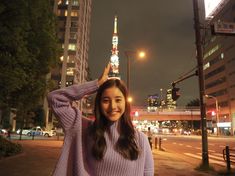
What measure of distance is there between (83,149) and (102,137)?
0.18 meters

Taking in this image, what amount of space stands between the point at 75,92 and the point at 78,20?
76.4 metres

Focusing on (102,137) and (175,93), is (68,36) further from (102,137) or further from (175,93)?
(102,137)

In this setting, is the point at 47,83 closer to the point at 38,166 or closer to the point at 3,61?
the point at 3,61

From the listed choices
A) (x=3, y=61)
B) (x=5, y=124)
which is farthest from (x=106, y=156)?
(x=5, y=124)

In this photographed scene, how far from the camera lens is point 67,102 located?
6.64ft

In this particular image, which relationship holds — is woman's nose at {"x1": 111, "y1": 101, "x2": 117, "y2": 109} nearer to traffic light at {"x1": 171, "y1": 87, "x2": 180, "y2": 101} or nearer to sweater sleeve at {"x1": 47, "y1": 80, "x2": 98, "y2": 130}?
sweater sleeve at {"x1": 47, "y1": 80, "x2": 98, "y2": 130}

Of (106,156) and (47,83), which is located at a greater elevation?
(47,83)

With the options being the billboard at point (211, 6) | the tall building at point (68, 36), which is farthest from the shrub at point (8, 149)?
the tall building at point (68, 36)

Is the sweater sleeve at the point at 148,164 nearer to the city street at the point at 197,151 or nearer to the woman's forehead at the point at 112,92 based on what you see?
the woman's forehead at the point at 112,92

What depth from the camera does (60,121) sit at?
1.98 meters

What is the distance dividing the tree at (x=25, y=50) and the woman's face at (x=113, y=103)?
9439mm

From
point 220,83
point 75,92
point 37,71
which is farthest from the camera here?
point 220,83

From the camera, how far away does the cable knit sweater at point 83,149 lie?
1859mm

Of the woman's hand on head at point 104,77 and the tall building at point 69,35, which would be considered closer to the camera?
the woman's hand on head at point 104,77
